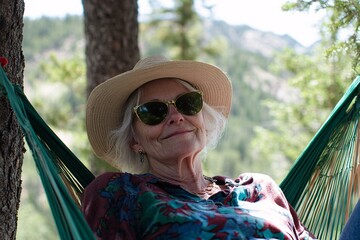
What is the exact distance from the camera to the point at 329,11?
3.02 meters

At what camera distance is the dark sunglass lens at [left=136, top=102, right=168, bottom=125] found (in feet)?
8.28

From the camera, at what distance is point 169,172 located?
257 centimetres

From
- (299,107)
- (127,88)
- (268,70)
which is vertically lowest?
(299,107)

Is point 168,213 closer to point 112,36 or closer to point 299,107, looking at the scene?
point 112,36

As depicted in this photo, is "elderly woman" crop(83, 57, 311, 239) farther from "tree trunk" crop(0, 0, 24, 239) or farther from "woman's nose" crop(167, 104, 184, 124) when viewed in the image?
"tree trunk" crop(0, 0, 24, 239)

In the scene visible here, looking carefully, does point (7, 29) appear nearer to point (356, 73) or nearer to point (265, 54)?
point (356, 73)

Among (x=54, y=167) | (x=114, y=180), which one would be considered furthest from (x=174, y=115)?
(x=54, y=167)

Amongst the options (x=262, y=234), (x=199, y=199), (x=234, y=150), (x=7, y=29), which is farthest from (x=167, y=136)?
(x=234, y=150)

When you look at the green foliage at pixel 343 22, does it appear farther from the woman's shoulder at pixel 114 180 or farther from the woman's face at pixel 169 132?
the woman's shoulder at pixel 114 180

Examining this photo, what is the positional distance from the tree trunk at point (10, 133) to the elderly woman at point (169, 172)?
0.83ft

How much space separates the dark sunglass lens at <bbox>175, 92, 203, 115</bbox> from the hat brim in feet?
0.36

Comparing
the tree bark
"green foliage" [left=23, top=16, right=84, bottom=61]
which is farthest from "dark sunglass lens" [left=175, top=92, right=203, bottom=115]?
"green foliage" [left=23, top=16, right=84, bottom=61]

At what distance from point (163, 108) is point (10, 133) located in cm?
59

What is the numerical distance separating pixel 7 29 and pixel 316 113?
372 inches
